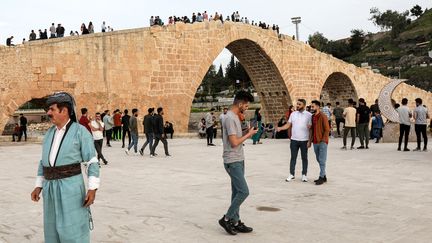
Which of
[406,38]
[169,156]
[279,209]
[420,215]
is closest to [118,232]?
[279,209]

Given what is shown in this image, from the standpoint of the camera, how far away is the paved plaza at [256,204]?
4160mm

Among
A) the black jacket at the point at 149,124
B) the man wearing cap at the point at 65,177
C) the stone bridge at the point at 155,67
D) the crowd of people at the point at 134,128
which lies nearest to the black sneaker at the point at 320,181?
the man wearing cap at the point at 65,177

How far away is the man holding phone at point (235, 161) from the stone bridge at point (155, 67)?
1355 cm

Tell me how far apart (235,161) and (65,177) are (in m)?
1.83

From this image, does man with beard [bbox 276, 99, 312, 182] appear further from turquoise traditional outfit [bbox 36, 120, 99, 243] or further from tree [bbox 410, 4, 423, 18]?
tree [bbox 410, 4, 423, 18]

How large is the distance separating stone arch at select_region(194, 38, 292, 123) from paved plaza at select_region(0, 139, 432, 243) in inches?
→ 629

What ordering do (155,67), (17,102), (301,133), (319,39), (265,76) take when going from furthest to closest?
(319,39)
(265,76)
(155,67)
(17,102)
(301,133)

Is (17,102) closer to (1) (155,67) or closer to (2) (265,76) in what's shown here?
(1) (155,67)

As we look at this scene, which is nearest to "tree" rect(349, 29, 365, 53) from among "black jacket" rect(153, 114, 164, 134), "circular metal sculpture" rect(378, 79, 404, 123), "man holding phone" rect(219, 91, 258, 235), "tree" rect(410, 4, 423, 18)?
"tree" rect(410, 4, 423, 18)

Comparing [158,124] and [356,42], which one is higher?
[356,42]

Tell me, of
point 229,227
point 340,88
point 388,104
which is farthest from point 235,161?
point 340,88

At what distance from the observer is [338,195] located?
19.3 ft

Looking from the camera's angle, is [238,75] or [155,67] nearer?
[155,67]

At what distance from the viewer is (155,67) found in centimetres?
1978
